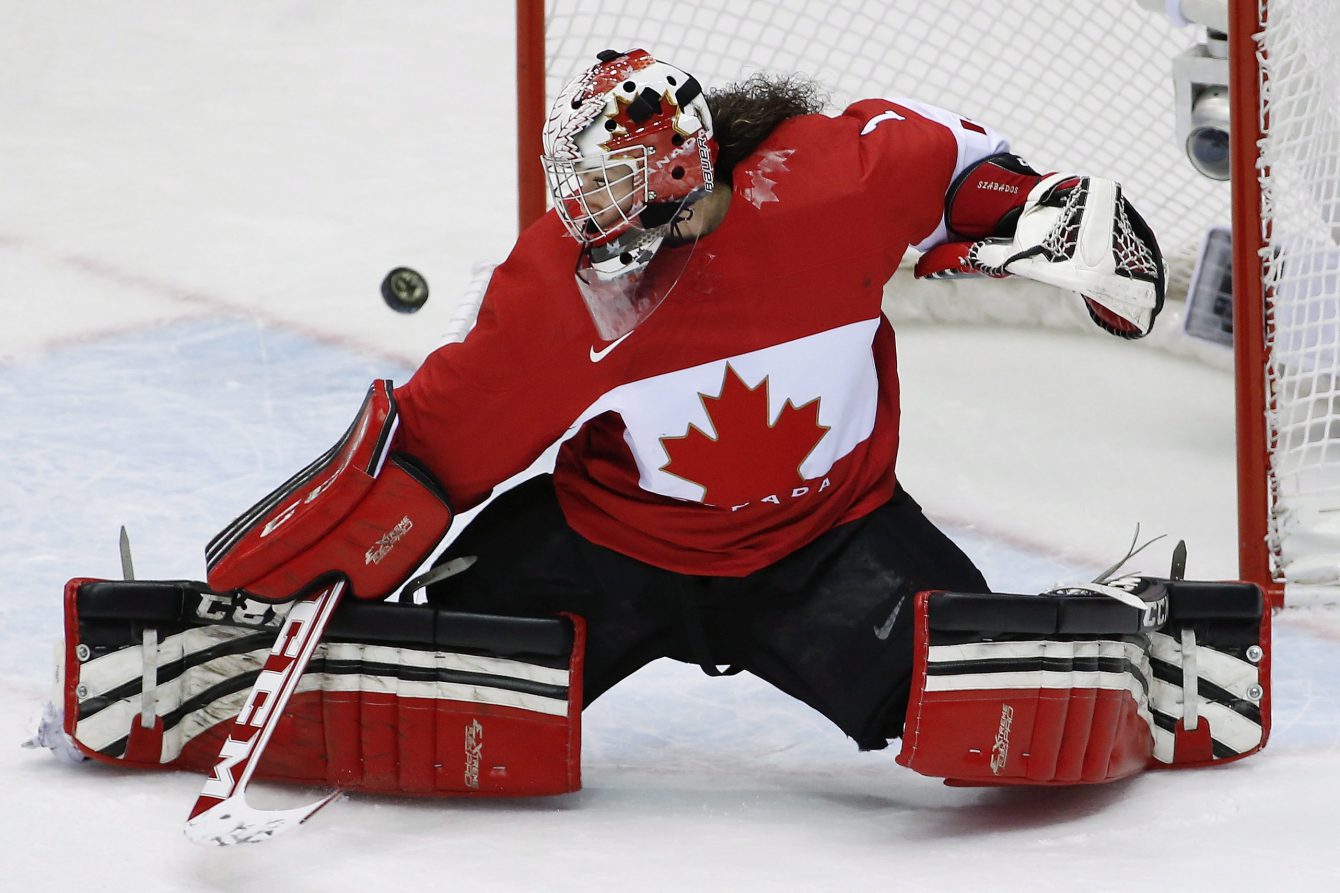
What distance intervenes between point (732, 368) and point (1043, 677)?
466 millimetres

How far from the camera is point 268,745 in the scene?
7.29 ft

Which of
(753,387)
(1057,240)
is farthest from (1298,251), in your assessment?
(753,387)

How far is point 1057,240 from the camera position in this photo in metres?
2.15

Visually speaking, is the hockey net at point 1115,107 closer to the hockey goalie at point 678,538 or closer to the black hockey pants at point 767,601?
the hockey goalie at point 678,538

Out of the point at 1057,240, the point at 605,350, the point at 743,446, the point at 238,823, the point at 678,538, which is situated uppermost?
the point at 1057,240

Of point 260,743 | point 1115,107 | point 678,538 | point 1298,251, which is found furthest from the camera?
point 1115,107

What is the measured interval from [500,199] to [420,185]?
0.20 meters

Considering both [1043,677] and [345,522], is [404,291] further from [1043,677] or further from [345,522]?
[1043,677]

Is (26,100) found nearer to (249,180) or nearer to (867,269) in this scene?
(249,180)

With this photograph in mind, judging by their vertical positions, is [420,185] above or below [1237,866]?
above

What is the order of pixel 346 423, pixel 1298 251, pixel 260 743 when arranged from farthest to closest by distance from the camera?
pixel 346 423 < pixel 1298 251 < pixel 260 743

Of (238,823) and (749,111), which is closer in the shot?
(238,823)

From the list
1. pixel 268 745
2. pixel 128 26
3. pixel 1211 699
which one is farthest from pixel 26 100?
pixel 1211 699

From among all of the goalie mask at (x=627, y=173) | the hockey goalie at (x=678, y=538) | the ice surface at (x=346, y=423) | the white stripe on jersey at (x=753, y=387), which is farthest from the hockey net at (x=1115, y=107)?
the goalie mask at (x=627, y=173)
